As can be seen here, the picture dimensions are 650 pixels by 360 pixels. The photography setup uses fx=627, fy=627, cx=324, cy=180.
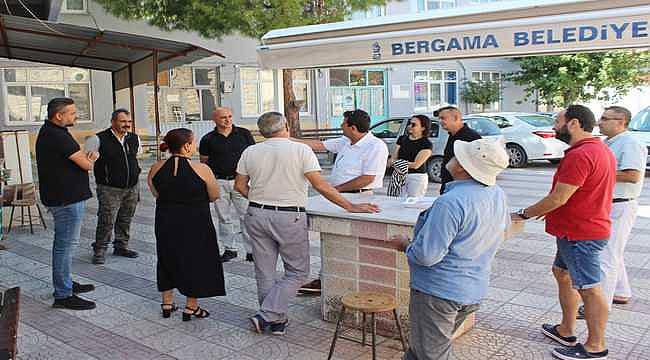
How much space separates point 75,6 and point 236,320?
17.9 meters

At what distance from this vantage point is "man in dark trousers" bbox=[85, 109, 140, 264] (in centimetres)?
657

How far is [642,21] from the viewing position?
368 centimetres

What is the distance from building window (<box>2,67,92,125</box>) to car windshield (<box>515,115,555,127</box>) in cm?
1344

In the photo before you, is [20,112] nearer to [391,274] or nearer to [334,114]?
[334,114]

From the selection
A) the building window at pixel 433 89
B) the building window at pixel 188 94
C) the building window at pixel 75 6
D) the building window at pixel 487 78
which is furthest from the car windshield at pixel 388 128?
the building window at pixel 487 78

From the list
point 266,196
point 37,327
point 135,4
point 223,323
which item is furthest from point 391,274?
point 135,4

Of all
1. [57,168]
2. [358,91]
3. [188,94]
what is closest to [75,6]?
[188,94]

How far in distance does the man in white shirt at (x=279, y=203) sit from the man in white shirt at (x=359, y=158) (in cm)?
70

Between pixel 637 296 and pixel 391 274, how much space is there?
2.40 m

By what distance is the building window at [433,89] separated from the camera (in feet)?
90.9

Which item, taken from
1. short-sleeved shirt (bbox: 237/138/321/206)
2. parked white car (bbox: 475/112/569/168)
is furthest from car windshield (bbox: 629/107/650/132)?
short-sleeved shirt (bbox: 237/138/321/206)

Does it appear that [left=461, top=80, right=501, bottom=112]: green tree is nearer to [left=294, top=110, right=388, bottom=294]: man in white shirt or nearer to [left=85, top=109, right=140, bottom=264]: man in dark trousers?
[left=85, top=109, right=140, bottom=264]: man in dark trousers

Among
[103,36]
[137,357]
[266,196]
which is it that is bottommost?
[137,357]

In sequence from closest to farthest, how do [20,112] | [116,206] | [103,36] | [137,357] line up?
[137,357]
[116,206]
[103,36]
[20,112]
